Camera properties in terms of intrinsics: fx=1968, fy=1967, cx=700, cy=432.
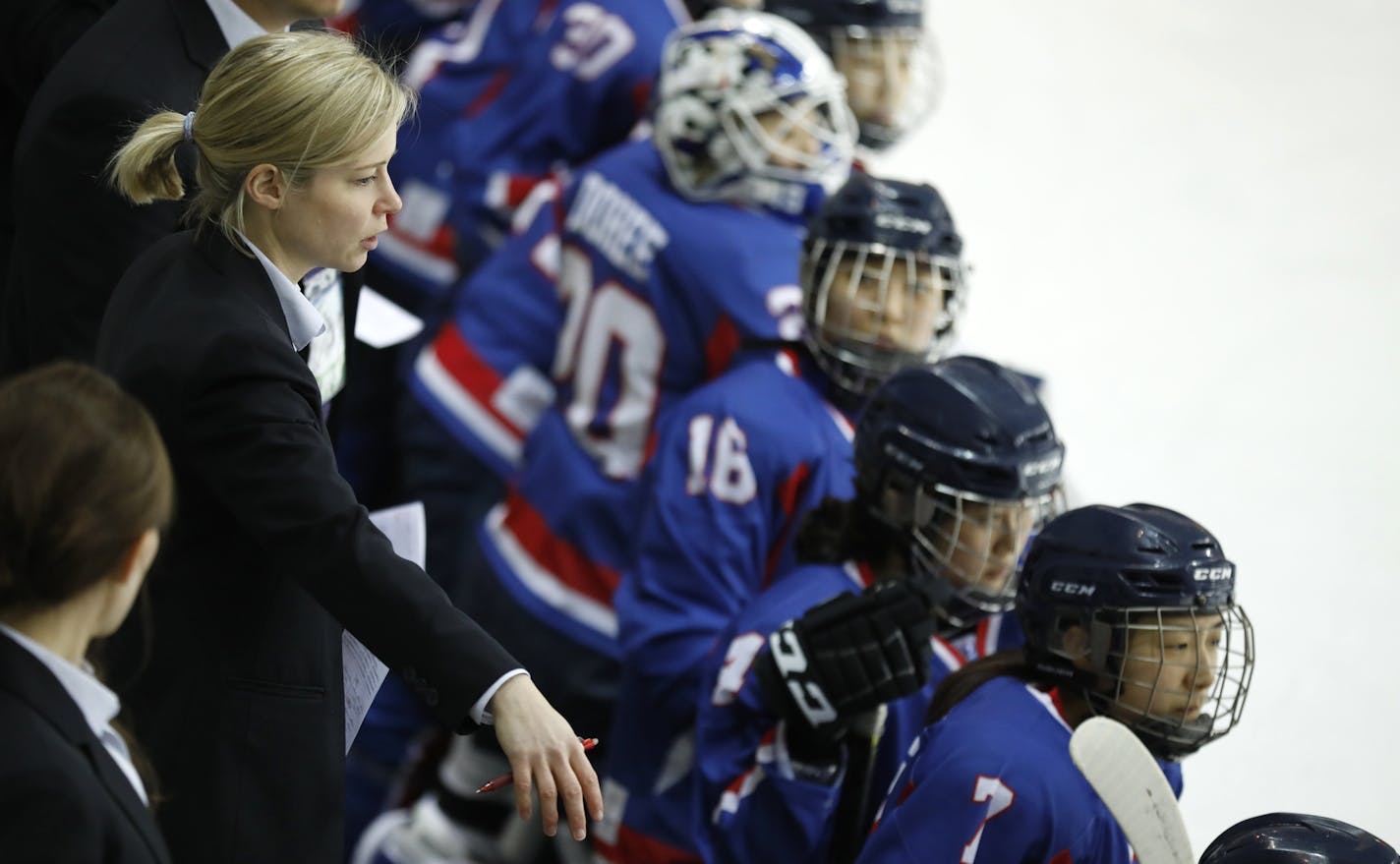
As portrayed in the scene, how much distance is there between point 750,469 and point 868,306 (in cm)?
25

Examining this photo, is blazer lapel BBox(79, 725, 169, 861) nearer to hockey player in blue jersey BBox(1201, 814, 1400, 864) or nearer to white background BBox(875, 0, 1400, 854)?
hockey player in blue jersey BBox(1201, 814, 1400, 864)

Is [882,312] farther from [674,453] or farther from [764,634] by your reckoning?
[764,634]

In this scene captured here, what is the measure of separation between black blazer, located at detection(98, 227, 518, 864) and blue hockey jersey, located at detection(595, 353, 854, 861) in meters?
0.92

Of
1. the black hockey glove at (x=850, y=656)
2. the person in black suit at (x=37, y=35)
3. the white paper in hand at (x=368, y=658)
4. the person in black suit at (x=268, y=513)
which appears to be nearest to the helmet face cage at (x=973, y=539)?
the black hockey glove at (x=850, y=656)

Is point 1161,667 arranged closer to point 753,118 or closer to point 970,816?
point 970,816

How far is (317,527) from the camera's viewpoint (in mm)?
1308

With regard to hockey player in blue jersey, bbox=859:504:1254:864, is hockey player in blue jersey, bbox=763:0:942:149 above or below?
below

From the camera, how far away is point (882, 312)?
7.81 feet

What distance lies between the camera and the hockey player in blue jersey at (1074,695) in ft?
5.53

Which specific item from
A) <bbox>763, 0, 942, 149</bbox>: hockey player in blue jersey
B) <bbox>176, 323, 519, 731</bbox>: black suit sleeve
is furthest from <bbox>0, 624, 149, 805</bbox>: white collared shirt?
<bbox>763, 0, 942, 149</bbox>: hockey player in blue jersey

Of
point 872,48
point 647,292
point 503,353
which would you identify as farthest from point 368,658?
point 872,48

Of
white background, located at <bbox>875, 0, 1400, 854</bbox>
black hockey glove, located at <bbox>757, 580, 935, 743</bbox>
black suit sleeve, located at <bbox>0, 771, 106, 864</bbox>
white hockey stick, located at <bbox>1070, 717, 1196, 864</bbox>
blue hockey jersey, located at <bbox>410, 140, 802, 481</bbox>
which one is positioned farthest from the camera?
white background, located at <bbox>875, 0, 1400, 854</bbox>

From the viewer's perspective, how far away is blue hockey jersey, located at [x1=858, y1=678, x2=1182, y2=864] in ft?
5.49

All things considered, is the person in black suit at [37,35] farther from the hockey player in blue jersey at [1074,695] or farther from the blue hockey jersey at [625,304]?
the hockey player in blue jersey at [1074,695]
